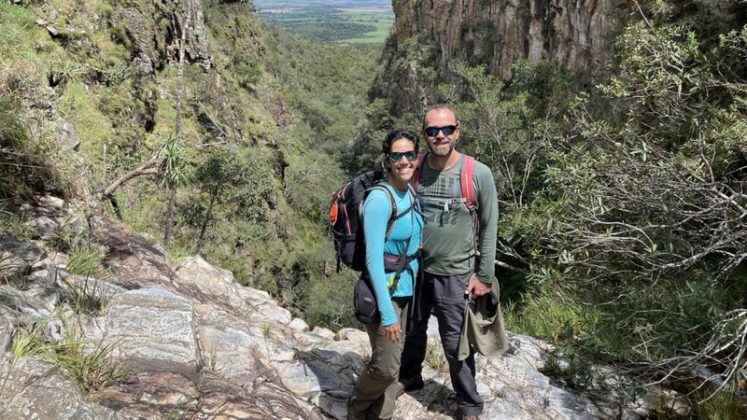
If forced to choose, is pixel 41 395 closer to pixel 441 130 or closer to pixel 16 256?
pixel 16 256

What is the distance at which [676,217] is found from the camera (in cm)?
398

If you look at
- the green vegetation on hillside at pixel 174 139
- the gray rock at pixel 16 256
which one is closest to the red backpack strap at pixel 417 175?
the gray rock at pixel 16 256

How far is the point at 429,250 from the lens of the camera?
9.34 feet

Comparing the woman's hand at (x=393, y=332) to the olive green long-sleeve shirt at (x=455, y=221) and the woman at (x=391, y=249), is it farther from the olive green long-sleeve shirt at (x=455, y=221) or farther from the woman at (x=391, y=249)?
the olive green long-sleeve shirt at (x=455, y=221)

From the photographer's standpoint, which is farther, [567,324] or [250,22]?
[250,22]

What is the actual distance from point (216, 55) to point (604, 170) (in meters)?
29.7

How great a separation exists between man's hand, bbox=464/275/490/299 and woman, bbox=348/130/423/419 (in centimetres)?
36

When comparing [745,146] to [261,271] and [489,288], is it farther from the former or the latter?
[261,271]

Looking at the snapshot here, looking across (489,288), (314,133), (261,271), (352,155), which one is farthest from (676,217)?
(314,133)

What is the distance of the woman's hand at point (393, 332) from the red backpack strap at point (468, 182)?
0.78 metres

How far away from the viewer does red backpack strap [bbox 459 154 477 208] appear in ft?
8.98

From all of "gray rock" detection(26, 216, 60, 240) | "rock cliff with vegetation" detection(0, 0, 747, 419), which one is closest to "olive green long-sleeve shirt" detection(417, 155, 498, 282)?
"rock cliff with vegetation" detection(0, 0, 747, 419)

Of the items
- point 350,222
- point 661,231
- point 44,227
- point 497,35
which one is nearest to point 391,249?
point 350,222

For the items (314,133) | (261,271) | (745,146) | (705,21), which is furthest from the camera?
(314,133)
